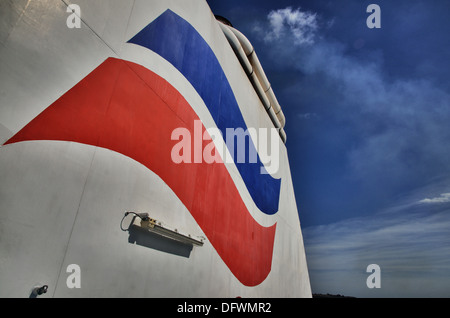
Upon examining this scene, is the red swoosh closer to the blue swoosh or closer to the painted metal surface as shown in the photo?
the painted metal surface

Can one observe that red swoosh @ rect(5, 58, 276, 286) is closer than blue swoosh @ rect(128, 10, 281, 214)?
Yes

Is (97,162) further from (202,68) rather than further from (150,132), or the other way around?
(202,68)

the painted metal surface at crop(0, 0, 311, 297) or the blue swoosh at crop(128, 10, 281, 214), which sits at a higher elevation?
the blue swoosh at crop(128, 10, 281, 214)

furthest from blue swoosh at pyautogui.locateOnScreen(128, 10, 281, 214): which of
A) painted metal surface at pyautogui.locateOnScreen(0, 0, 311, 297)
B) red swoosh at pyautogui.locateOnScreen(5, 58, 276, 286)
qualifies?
red swoosh at pyautogui.locateOnScreen(5, 58, 276, 286)

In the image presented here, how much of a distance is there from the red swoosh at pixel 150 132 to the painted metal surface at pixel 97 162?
0.01 meters

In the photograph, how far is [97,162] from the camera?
234 cm

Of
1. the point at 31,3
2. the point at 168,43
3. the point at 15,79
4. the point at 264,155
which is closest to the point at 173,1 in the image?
the point at 168,43

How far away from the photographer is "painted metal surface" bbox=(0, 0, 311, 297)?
1.80 m

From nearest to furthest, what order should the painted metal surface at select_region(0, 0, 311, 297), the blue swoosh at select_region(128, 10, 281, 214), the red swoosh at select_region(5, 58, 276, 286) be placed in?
the painted metal surface at select_region(0, 0, 311, 297)
the red swoosh at select_region(5, 58, 276, 286)
the blue swoosh at select_region(128, 10, 281, 214)

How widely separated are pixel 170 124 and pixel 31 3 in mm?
1784

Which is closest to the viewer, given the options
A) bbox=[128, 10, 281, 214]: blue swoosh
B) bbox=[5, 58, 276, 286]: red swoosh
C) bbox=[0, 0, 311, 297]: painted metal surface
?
bbox=[0, 0, 311, 297]: painted metal surface

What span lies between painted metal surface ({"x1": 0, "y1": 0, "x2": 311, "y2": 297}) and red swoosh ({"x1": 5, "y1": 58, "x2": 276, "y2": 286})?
0.5 inches

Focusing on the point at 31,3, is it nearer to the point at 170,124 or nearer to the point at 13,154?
the point at 13,154
